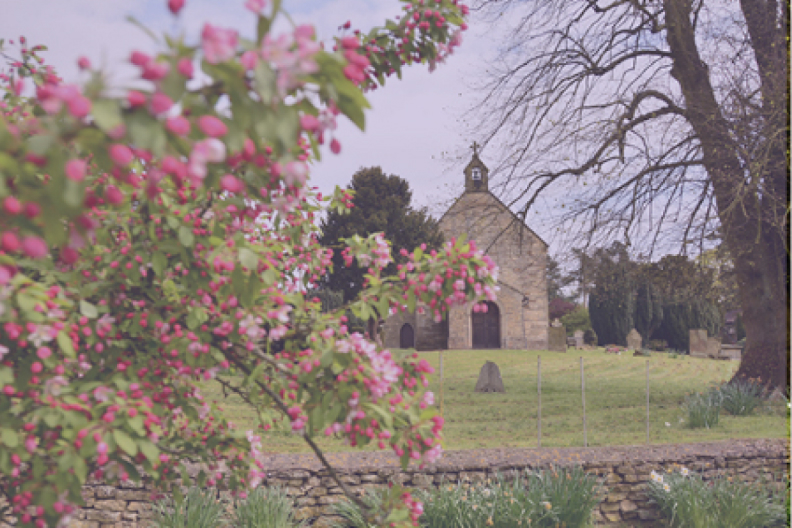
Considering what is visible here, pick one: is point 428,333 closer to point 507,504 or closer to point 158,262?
point 507,504

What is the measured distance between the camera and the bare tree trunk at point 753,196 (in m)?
8.91

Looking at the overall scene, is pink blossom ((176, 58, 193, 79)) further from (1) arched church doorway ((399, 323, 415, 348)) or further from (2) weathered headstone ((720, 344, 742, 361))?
(1) arched church doorway ((399, 323, 415, 348))

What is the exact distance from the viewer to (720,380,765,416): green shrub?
9842 millimetres

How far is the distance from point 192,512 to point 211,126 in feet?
14.0

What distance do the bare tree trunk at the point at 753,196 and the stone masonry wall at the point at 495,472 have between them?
4.14m

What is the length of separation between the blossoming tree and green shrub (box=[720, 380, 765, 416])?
364 inches

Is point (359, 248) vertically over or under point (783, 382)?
over

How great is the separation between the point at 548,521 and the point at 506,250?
24.2 meters

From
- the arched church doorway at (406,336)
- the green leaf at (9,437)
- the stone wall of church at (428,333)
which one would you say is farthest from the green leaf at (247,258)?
the arched church doorway at (406,336)

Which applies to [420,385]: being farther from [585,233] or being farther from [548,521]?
[585,233]

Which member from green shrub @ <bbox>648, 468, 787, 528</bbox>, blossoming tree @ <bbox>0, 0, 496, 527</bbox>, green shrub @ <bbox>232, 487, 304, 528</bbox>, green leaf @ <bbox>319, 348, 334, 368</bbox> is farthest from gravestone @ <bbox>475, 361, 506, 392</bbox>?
green leaf @ <bbox>319, 348, 334, 368</bbox>

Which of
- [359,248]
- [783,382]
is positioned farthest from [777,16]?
[359,248]

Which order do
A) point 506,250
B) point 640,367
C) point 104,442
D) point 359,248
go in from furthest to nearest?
point 506,250
point 640,367
point 359,248
point 104,442

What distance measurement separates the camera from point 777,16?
9.45 meters
